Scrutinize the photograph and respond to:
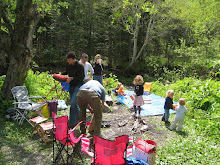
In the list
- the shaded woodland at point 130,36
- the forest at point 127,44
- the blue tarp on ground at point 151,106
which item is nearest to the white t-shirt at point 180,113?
the forest at point 127,44

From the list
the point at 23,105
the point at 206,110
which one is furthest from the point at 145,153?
the point at 206,110

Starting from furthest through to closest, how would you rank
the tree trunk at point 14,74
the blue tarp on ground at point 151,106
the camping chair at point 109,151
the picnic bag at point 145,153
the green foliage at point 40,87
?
the green foliage at point 40,87 → the blue tarp on ground at point 151,106 → the tree trunk at point 14,74 → the picnic bag at point 145,153 → the camping chair at point 109,151

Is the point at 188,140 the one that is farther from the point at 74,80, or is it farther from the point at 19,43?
the point at 19,43

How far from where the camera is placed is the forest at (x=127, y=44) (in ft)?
18.3

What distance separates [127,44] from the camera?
17.3 meters

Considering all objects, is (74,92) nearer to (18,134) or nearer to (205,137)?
(18,134)

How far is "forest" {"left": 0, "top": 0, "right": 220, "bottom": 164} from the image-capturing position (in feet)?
18.3

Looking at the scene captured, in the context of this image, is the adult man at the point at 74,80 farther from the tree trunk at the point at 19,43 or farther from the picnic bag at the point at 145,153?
the tree trunk at the point at 19,43

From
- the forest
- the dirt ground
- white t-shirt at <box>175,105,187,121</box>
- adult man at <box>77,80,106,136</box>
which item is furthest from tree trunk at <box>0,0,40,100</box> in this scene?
white t-shirt at <box>175,105,187,121</box>

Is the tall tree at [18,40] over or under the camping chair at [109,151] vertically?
over

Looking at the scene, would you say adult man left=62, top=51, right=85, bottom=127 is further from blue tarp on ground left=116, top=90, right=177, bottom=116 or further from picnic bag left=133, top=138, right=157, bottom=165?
blue tarp on ground left=116, top=90, right=177, bottom=116

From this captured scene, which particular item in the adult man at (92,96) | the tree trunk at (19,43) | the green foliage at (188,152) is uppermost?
the tree trunk at (19,43)

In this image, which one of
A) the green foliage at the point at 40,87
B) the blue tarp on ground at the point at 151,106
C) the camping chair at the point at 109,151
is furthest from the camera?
the green foliage at the point at 40,87

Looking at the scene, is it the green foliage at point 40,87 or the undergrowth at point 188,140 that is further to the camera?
the green foliage at point 40,87
